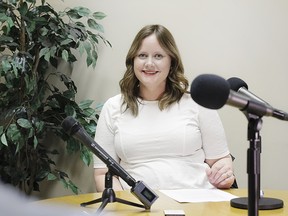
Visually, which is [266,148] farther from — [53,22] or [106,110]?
[53,22]

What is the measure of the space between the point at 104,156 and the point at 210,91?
484mm

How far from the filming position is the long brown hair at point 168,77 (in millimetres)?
2129

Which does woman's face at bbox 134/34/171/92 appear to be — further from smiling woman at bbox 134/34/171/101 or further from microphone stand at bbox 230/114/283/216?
microphone stand at bbox 230/114/283/216

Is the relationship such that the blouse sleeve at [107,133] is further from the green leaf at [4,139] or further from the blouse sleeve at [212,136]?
the green leaf at [4,139]

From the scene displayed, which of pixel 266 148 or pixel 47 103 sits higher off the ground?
pixel 47 103

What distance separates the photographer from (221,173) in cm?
188

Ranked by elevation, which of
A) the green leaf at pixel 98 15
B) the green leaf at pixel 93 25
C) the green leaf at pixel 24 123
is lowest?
the green leaf at pixel 24 123

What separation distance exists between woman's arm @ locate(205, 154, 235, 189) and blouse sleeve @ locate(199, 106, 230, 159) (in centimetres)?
3

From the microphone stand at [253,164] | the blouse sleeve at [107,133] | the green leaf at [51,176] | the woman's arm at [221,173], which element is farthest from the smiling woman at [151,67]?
the microphone stand at [253,164]

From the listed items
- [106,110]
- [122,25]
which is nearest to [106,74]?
[122,25]

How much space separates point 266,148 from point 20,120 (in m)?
1.62

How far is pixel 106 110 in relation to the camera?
2.14m

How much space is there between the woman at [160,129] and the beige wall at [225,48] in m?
0.74

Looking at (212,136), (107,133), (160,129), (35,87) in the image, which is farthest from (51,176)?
(212,136)
